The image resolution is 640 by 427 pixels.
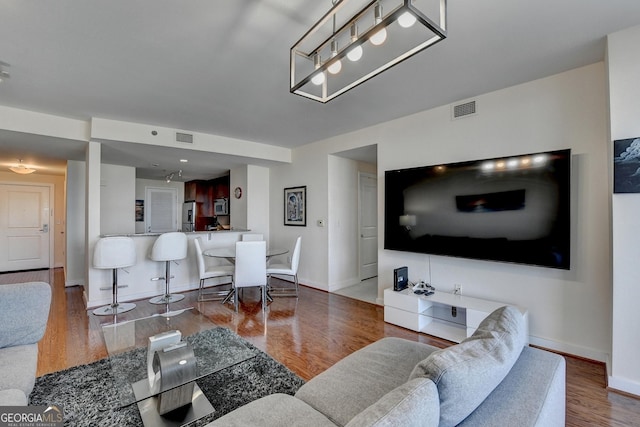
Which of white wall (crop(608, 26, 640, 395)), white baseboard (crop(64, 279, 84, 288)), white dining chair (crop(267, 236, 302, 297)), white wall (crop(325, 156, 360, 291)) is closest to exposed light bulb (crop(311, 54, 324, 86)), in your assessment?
white wall (crop(608, 26, 640, 395))

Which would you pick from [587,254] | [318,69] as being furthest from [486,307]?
[318,69]

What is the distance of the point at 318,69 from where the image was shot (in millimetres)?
1717

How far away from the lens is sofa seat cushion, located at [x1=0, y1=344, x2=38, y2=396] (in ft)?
4.69

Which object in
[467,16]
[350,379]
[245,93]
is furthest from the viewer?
[245,93]

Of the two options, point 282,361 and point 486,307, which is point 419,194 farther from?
point 282,361

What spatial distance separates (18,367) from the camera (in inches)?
60.9

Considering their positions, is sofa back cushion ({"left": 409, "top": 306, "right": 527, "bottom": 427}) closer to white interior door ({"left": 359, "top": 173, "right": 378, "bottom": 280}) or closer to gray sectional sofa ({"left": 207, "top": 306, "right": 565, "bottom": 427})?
gray sectional sofa ({"left": 207, "top": 306, "right": 565, "bottom": 427})

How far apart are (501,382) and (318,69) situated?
185cm

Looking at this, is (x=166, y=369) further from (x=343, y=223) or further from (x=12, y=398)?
(x=343, y=223)

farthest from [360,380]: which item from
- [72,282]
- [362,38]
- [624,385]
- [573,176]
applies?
[72,282]

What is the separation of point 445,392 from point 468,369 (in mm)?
129

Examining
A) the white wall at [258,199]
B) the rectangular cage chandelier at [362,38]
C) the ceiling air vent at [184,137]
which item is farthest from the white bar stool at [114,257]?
the rectangular cage chandelier at [362,38]

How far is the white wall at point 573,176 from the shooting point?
Result: 2385mm

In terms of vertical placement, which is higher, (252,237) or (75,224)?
(75,224)
